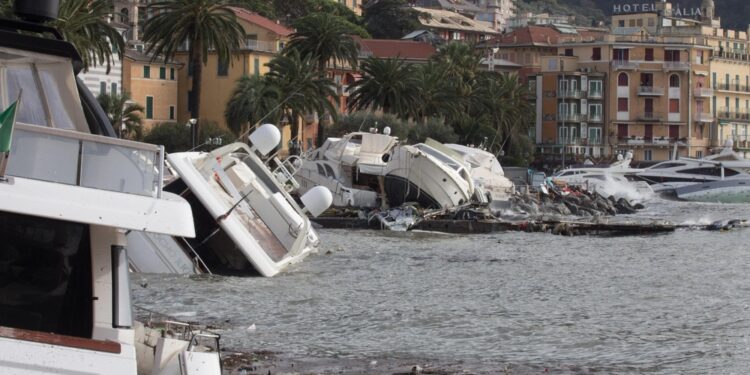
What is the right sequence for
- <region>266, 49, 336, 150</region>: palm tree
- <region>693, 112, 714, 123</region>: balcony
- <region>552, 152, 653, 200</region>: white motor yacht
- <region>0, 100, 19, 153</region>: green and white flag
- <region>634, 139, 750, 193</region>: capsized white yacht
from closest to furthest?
<region>0, 100, 19, 153</region>: green and white flag
<region>266, 49, 336, 150</region>: palm tree
<region>552, 152, 653, 200</region>: white motor yacht
<region>634, 139, 750, 193</region>: capsized white yacht
<region>693, 112, 714, 123</region>: balcony

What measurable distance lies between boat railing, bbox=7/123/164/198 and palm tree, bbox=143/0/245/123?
160ft

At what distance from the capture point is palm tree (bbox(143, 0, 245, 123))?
5850cm

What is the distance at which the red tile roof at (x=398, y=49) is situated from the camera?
131m

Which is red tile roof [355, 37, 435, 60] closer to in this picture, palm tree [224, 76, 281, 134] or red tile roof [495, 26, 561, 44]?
red tile roof [495, 26, 561, 44]

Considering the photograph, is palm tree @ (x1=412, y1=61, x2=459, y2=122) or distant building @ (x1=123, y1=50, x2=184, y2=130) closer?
distant building @ (x1=123, y1=50, x2=184, y2=130)

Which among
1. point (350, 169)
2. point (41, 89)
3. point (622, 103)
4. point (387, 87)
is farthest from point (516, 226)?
point (622, 103)

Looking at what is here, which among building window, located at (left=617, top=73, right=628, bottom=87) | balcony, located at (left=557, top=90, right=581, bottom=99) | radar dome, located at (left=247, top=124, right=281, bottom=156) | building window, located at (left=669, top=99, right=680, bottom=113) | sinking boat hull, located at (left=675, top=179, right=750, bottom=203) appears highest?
building window, located at (left=617, top=73, right=628, bottom=87)

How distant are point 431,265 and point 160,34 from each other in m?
28.4

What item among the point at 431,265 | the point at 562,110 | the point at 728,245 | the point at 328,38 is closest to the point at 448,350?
the point at 431,265

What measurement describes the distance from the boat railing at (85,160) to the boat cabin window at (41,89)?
0.86 meters

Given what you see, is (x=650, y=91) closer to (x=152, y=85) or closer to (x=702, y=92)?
(x=702, y=92)

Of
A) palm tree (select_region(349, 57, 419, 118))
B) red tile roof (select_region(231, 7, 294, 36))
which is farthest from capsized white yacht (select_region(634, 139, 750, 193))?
red tile roof (select_region(231, 7, 294, 36))

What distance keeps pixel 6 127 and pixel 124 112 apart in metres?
73.0

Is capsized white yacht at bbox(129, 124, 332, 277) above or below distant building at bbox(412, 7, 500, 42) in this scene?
below
